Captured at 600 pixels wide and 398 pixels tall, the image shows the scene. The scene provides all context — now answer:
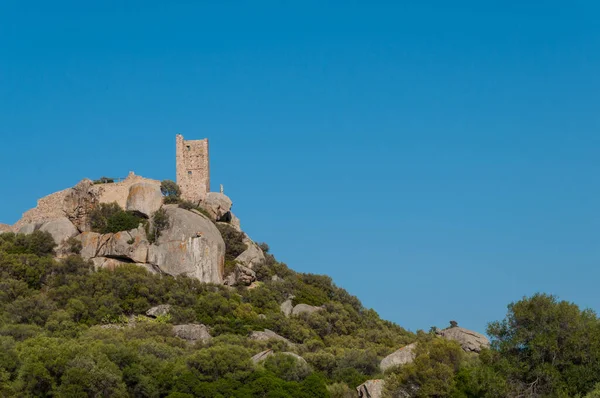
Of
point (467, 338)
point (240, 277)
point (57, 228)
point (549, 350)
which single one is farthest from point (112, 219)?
point (549, 350)

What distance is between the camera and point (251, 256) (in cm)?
9219

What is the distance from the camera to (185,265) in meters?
85.4

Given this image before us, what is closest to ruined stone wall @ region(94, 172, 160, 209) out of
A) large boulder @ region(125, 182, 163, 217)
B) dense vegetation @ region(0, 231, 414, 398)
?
large boulder @ region(125, 182, 163, 217)

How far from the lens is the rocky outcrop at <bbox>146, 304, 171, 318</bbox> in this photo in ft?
261

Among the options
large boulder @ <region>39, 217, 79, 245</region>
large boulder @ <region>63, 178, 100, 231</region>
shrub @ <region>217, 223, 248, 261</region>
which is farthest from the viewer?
shrub @ <region>217, 223, 248, 261</region>

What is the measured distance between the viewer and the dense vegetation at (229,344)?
5516 cm

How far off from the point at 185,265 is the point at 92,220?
9712 millimetres

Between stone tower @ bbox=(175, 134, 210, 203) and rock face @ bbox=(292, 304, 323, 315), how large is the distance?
47.9 ft

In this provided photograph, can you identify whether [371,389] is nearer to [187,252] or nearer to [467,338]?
[467,338]

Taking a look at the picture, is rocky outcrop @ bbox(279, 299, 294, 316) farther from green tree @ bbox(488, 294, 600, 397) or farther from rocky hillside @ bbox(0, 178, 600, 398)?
green tree @ bbox(488, 294, 600, 397)

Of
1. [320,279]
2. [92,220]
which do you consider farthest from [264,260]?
[92,220]

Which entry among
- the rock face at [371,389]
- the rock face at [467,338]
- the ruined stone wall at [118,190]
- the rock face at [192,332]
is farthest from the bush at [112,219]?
the rock face at [371,389]

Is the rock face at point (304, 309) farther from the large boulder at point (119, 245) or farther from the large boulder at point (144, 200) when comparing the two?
the large boulder at point (144, 200)

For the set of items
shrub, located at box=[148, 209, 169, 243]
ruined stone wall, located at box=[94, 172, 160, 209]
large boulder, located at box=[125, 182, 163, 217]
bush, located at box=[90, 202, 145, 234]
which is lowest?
shrub, located at box=[148, 209, 169, 243]
